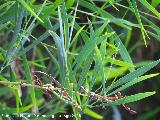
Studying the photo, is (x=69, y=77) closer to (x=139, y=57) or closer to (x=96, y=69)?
(x=96, y=69)

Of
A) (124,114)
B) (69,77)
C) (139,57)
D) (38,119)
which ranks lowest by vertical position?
(124,114)

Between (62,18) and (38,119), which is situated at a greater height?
(62,18)

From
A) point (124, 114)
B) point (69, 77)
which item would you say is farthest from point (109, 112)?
point (69, 77)

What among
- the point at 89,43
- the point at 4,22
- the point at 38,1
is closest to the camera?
the point at 89,43

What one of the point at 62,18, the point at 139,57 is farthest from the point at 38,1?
the point at 139,57

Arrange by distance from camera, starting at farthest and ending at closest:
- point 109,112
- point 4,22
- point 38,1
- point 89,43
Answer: point 109,112, point 38,1, point 4,22, point 89,43

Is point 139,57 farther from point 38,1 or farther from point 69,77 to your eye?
point 69,77

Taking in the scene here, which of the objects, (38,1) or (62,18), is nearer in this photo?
(62,18)
